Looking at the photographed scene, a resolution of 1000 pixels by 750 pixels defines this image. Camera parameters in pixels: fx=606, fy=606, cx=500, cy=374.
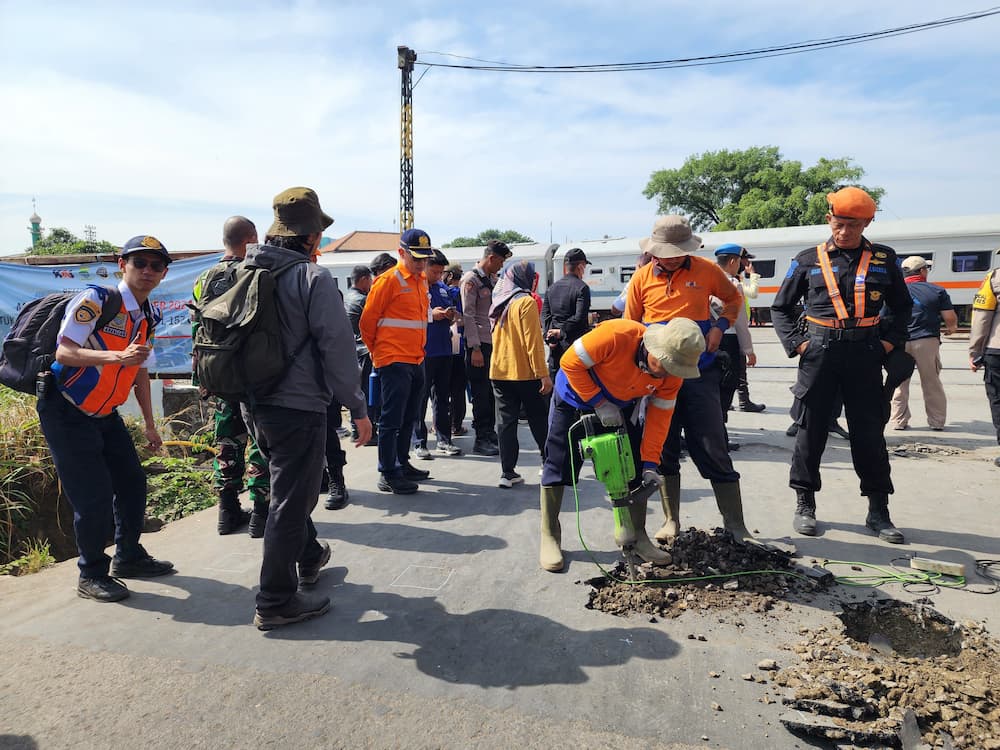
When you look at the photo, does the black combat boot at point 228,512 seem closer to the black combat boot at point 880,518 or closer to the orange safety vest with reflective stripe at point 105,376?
the orange safety vest with reflective stripe at point 105,376

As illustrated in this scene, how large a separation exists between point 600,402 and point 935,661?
188cm

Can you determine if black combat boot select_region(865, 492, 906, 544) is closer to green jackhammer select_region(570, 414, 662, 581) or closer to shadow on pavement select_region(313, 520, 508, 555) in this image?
green jackhammer select_region(570, 414, 662, 581)

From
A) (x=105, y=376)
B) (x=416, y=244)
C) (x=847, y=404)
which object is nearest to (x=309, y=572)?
(x=105, y=376)

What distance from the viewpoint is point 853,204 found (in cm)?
380

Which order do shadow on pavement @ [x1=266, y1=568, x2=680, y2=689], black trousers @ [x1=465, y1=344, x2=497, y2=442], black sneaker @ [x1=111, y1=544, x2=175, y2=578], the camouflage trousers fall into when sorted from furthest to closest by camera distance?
black trousers @ [x1=465, y1=344, x2=497, y2=442]
the camouflage trousers
black sneaker @ [x1=111, y1=544, x2=175, y2=578]
shadow on pavement @ [x1=266, y1=568, x2=680, y2=689]

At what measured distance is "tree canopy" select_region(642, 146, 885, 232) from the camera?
1410 inches

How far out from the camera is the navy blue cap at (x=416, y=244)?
5.03m

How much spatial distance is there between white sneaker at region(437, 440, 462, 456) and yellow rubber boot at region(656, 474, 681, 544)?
2.97 m

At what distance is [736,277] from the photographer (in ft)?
20.4

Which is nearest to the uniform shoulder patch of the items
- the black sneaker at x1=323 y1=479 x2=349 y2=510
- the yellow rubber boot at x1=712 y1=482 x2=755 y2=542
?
the black sneaker at x1=323 y1=479 x2=349 y2=510

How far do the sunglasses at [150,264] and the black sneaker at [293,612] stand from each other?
200cm

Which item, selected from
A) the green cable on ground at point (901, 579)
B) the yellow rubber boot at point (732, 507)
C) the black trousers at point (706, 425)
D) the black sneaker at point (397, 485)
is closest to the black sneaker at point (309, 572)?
the black sneaker at point (397, 485)

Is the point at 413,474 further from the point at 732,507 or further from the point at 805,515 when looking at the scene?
the point at 805,515

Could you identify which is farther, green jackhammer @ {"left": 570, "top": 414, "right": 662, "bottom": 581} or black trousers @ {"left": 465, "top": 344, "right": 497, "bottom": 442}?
black trousers @ {"left": 465, "top": 344, "right": 497, "bottom": 442}
